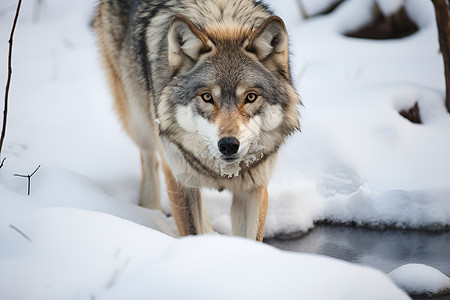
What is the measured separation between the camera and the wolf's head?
2.86 meters

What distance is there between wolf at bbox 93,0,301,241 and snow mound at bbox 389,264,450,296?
97 centimetres

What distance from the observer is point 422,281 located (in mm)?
3115

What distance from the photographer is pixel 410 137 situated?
4859 mm

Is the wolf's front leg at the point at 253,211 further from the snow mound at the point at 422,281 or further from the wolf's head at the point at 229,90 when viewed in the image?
the snow mound at the point at 422,281

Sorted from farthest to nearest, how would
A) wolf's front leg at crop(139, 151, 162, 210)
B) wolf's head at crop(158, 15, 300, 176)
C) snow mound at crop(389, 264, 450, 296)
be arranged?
wolf's front leg at crop(139, 151, 162, 210), snow mound at crop(389, 264, 450, 296), wolf's head at crop(158, 15, 300, 176)

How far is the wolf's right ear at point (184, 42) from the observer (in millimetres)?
2959

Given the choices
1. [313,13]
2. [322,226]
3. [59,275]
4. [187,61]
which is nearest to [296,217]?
[322,226]

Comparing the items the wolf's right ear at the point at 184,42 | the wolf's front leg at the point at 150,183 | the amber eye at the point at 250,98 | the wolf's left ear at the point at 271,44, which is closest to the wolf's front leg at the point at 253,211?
the amber eye at the point at 250,98

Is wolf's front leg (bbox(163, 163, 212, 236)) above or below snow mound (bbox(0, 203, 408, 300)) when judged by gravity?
below

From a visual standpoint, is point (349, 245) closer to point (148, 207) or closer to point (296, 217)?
point (296, 217)

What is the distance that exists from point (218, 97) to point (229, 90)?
0.25 feet

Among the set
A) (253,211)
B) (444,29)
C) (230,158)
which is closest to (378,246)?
(253,211)

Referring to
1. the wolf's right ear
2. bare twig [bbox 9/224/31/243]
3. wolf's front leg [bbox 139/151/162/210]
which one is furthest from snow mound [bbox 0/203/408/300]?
wolf's front leg [bbox 139/151/162/210]

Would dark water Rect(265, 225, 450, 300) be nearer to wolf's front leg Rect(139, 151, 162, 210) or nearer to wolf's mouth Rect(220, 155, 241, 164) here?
wolf's front leg Rect(139, 151, 162, 210)
